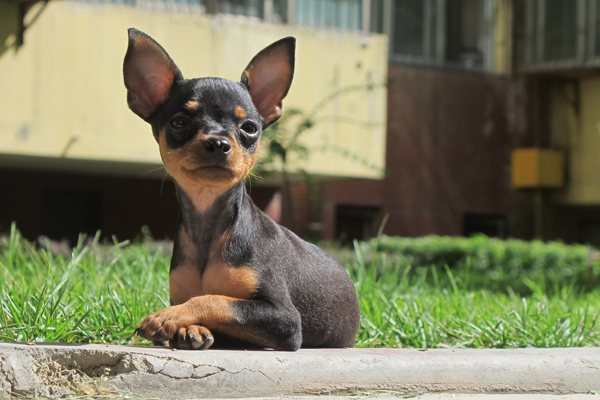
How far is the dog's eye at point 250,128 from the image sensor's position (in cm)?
378

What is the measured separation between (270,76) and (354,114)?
869cm

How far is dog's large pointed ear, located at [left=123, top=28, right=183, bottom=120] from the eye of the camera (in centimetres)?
388

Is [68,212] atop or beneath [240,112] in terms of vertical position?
beneath

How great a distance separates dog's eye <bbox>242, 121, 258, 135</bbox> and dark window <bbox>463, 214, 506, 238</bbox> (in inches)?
591

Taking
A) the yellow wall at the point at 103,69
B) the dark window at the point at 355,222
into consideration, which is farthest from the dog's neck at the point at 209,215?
the dark window at the point at 355,222

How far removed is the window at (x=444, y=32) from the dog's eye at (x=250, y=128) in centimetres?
1368

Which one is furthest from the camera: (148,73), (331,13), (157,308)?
(331,13)

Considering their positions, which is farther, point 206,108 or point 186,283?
point 186,283

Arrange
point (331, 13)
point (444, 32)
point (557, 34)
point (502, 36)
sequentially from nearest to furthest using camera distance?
point (331, 13) → point (444, 32) → point (557, 34) → point (502, 36)

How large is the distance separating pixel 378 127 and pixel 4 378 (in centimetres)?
1012

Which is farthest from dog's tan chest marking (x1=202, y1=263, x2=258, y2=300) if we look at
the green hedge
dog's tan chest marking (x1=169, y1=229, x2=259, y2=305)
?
the green hedge

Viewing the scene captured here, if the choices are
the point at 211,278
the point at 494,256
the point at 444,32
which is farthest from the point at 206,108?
the point at 444,32

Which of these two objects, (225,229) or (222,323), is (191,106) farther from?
(222,323)

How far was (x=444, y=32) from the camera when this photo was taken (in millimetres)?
17859
